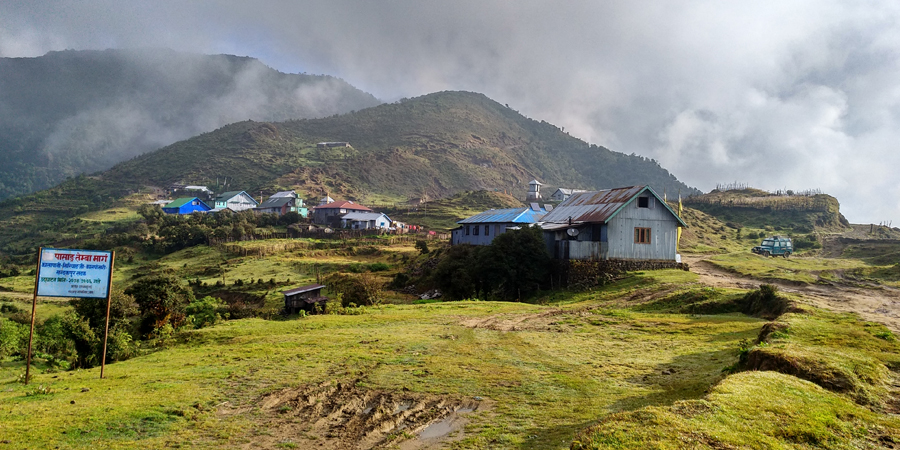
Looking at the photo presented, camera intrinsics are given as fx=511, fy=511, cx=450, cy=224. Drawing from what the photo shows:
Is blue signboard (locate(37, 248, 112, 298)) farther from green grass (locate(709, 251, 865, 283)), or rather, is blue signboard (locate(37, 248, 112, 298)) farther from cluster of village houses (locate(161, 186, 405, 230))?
cluster of village houses (locate(161, 186, 405, 230))

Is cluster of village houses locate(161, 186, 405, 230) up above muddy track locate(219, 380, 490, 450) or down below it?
above

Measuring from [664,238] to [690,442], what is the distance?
33742mm

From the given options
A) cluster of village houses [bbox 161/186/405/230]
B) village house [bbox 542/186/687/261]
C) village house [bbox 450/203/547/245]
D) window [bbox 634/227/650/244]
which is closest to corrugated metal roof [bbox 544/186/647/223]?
village house [bbox 542/186/687/261]

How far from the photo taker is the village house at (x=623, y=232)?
36.6 meters

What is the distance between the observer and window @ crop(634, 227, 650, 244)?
1473 inches

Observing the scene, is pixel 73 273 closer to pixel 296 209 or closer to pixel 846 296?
pixel 846 296

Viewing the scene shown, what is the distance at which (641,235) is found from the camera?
37562mm

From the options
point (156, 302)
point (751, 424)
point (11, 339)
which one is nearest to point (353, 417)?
point (751, 424)

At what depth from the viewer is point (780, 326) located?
50.6 ft

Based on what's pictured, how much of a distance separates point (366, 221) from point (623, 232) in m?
58.2

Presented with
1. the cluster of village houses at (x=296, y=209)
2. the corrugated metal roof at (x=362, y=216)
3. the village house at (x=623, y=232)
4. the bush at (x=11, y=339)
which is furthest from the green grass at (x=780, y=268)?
the corrugated metal roof at (x=362, y=216)

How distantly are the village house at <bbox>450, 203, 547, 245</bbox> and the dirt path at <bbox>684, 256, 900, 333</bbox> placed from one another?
60.6 feet

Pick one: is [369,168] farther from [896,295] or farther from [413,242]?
[896,295]

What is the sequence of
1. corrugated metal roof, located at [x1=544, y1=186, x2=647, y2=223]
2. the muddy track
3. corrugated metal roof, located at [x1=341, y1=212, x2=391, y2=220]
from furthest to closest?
1. corrugated metal roof, located at [x1=341, y1=212, x2=391, y2=220]
2. corrugated metal roof, located at [x1=544, y1=186, x2=647, y2=223]
3. the muddy track
